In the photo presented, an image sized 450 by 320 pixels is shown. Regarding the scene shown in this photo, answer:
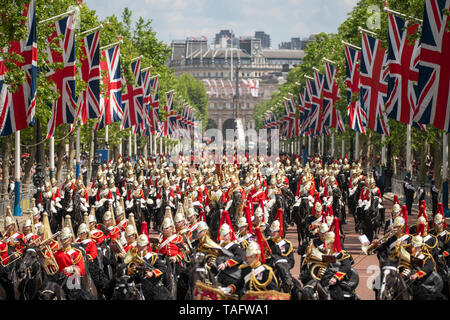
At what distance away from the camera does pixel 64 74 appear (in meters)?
28.5

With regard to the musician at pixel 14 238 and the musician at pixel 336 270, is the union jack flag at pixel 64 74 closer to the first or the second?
the musician at pixel 14 238

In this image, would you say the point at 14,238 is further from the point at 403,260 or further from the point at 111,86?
the point at 111,86

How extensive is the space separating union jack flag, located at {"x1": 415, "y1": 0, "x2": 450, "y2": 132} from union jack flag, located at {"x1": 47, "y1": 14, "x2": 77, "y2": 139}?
40.2 ft

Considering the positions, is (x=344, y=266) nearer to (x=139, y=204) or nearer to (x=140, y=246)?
(x=140, y=246)

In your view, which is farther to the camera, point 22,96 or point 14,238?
point 22,96

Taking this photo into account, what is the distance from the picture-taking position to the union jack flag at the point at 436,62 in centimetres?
2014

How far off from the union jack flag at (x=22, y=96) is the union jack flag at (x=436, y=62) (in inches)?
394

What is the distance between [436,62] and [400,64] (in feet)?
21.8

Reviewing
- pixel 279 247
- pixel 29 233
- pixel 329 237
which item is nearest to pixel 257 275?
pixel 329 237

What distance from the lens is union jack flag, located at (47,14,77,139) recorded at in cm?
2825

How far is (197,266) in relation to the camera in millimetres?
12109

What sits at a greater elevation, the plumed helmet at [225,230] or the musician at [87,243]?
the plumed helmet at [225,230]

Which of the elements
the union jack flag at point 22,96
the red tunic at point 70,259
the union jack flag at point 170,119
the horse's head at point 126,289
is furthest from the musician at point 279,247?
the union jack flag at point 170,119

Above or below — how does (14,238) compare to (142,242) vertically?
below
